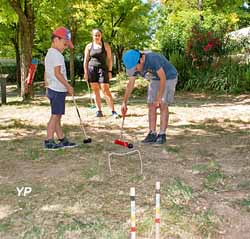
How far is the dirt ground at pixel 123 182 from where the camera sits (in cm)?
304

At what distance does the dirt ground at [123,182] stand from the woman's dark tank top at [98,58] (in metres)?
1.02

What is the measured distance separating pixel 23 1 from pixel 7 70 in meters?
17.7

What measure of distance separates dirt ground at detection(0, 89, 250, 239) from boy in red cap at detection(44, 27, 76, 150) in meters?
0.38

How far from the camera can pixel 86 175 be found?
4.23 metres

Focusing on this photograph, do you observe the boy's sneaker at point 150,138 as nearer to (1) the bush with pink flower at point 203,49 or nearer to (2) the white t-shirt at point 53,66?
(2) the white t-shirt at point 53,66

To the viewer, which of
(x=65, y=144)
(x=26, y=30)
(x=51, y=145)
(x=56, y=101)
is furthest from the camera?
(x=26, y=30)

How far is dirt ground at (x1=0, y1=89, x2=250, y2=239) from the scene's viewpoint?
304 cm

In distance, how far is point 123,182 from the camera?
4.02 m

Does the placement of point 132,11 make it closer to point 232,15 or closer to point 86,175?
point 232,15

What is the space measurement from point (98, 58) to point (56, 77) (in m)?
2.44

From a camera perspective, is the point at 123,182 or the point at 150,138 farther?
the point at 150,138

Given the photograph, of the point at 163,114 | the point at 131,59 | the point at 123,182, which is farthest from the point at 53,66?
the point at 123,182

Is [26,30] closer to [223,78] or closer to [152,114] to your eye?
[223,78]

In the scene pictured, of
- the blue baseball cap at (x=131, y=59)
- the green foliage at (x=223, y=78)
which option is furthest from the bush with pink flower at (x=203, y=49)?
the blue baseball cap at (x=131, y=59)
